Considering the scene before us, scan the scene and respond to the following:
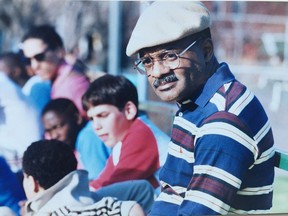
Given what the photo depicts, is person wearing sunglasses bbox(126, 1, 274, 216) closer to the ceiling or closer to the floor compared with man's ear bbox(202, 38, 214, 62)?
closer to the floor

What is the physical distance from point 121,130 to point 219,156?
1.46 meters

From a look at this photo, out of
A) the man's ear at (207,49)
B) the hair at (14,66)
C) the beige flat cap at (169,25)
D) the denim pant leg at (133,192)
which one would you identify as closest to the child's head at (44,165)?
the denim pant leg at (133,192)

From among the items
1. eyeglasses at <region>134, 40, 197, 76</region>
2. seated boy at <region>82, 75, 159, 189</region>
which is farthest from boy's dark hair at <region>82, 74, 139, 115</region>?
eyeglasses at <region>134, 40, 197, 76</region>

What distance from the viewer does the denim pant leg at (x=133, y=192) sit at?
10.7 ft

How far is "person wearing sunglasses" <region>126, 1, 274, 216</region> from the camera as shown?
2.05 metres

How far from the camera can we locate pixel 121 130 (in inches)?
136

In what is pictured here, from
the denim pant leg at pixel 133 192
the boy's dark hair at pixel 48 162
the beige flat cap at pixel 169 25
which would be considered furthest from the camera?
the denim pant leg at pixel 133 192

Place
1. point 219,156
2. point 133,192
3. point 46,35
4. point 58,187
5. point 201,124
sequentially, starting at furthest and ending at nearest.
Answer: point 46,35 < point 133,192 < point 58,187 < point 201,124 < point 219,156

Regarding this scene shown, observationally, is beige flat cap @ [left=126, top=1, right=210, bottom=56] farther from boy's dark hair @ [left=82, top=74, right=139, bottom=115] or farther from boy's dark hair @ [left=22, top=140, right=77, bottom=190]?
boy's dark hair @ [left=82, top=74, right=139, bottom=115]

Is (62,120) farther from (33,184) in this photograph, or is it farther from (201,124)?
(201,124)

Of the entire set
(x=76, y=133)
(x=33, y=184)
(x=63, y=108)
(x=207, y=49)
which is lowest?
(x=33, y=184)

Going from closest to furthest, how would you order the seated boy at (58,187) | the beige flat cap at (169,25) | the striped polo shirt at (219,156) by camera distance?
the striped polo shirt at (219,156)
the beige flat cap at (169,25)
the seated boy at (58,187)

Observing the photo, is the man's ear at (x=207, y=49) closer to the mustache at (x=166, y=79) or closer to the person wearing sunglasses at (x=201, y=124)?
the person wearing sunglasses at (x=201, y=124)

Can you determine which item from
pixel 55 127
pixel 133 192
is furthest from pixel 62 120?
pixel 133 192
